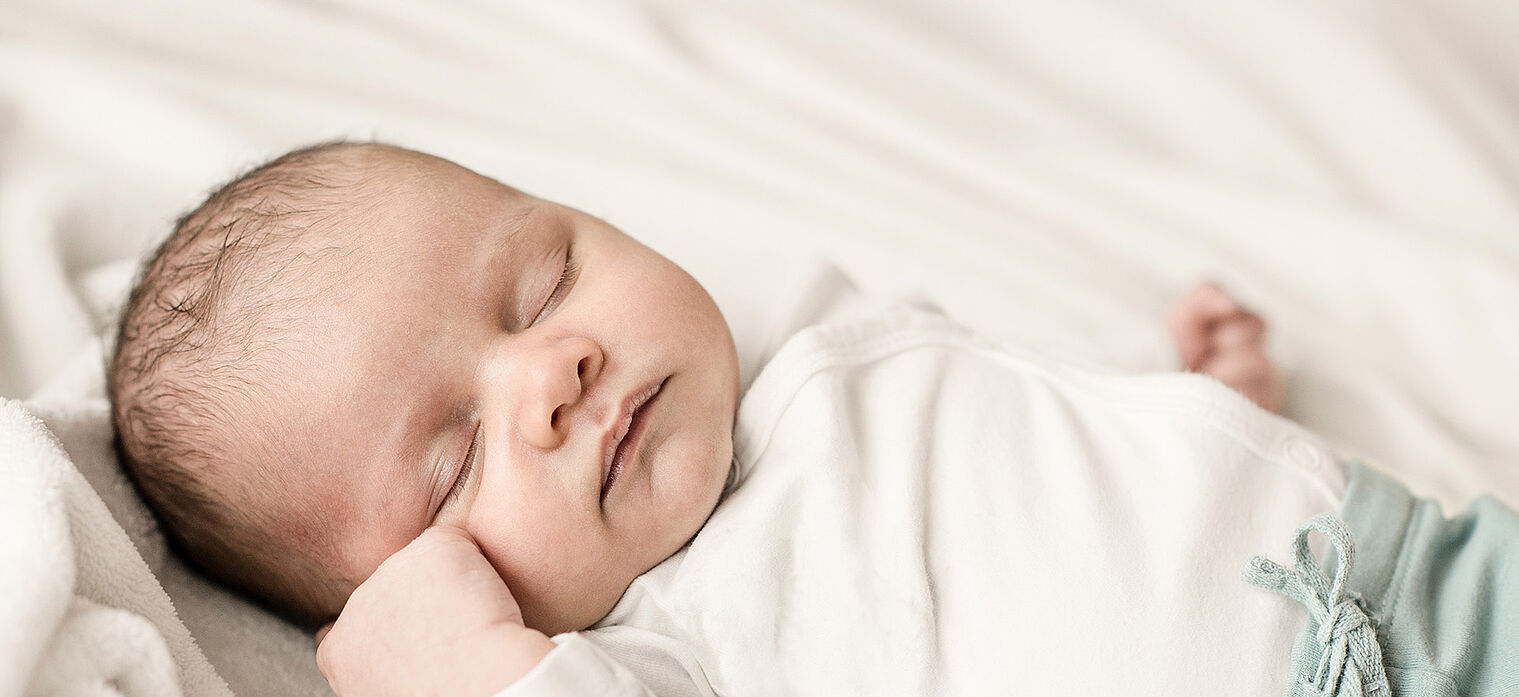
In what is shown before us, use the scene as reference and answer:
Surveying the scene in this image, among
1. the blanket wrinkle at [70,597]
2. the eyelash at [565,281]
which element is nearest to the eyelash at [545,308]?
the eyelash at [565,281]

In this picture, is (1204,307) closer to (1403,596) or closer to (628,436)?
(1403,596)

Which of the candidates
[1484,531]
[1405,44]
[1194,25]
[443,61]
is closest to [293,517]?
[443,61]

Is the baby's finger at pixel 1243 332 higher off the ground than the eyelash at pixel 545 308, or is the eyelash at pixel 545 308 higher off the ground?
the baby's finger at pixel 1243 332

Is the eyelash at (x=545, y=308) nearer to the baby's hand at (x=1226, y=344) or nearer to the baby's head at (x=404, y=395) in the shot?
the baby's head at (x=404, y=395)

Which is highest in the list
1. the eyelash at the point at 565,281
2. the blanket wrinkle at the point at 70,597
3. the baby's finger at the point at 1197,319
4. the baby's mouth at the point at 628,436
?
the baby's finger at the point at 1197,319

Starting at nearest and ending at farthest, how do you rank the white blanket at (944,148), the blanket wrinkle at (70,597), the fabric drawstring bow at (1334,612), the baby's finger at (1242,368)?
the blanket wrinkle at (70,597) < the fabric drawstring bow at (1334,612) < the baby's finger at (1242,368) < the white blanket at (944,148)

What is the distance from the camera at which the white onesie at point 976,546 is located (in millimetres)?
1139

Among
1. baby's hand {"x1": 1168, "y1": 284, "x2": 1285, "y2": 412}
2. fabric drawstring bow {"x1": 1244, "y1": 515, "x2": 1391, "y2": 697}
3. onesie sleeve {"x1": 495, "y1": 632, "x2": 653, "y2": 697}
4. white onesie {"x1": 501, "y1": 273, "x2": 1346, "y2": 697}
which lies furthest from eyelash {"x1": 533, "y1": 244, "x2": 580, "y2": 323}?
baby's hand {"x1": 1168, "y1": 284, "x2": 1285, "y2": 412}

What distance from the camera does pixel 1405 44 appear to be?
6.36 ft

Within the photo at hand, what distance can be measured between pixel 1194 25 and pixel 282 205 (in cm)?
161

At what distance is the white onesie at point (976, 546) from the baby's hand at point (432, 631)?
0.09m

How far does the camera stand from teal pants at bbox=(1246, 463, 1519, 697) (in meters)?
1.11

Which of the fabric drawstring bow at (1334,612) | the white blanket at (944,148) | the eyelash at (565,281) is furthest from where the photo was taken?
the white blanket at (944,148)

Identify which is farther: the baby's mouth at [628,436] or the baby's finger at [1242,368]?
the baby's finger at [1242,368]
